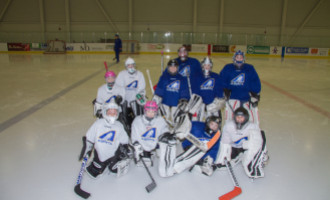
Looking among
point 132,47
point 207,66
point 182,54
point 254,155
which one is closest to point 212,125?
point 254,155

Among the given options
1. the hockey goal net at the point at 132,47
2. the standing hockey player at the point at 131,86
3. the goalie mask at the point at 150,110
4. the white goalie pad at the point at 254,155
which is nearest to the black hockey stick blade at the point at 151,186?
the goalie mask at the point at 150,110

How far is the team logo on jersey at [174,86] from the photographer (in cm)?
308

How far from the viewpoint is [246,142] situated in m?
2.34

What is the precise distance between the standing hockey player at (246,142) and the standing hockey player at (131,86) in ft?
4.50

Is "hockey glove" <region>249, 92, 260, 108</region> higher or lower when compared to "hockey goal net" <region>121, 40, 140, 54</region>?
lower

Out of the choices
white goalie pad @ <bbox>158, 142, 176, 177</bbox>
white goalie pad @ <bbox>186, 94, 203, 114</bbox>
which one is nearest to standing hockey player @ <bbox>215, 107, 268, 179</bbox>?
white goalie pad @ <bbox>158, 142, 176, 177</bbox>

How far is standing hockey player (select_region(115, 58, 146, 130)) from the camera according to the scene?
331 cm

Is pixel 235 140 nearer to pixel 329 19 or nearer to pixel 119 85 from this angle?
pixel 119 85

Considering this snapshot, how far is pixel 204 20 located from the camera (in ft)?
63.3

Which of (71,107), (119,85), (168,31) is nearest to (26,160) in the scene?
(119,85)

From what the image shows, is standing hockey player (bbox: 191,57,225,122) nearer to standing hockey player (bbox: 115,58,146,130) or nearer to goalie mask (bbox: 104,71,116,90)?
standing hockey player (bbox: 115,58,146,130)

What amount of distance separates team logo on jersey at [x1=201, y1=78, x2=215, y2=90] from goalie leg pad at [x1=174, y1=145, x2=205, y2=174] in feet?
3.14

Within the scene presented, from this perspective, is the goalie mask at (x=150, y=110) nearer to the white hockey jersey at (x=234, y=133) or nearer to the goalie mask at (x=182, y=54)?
the white hockey jersey at (x=234, y=133)

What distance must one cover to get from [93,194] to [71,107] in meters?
2.89
